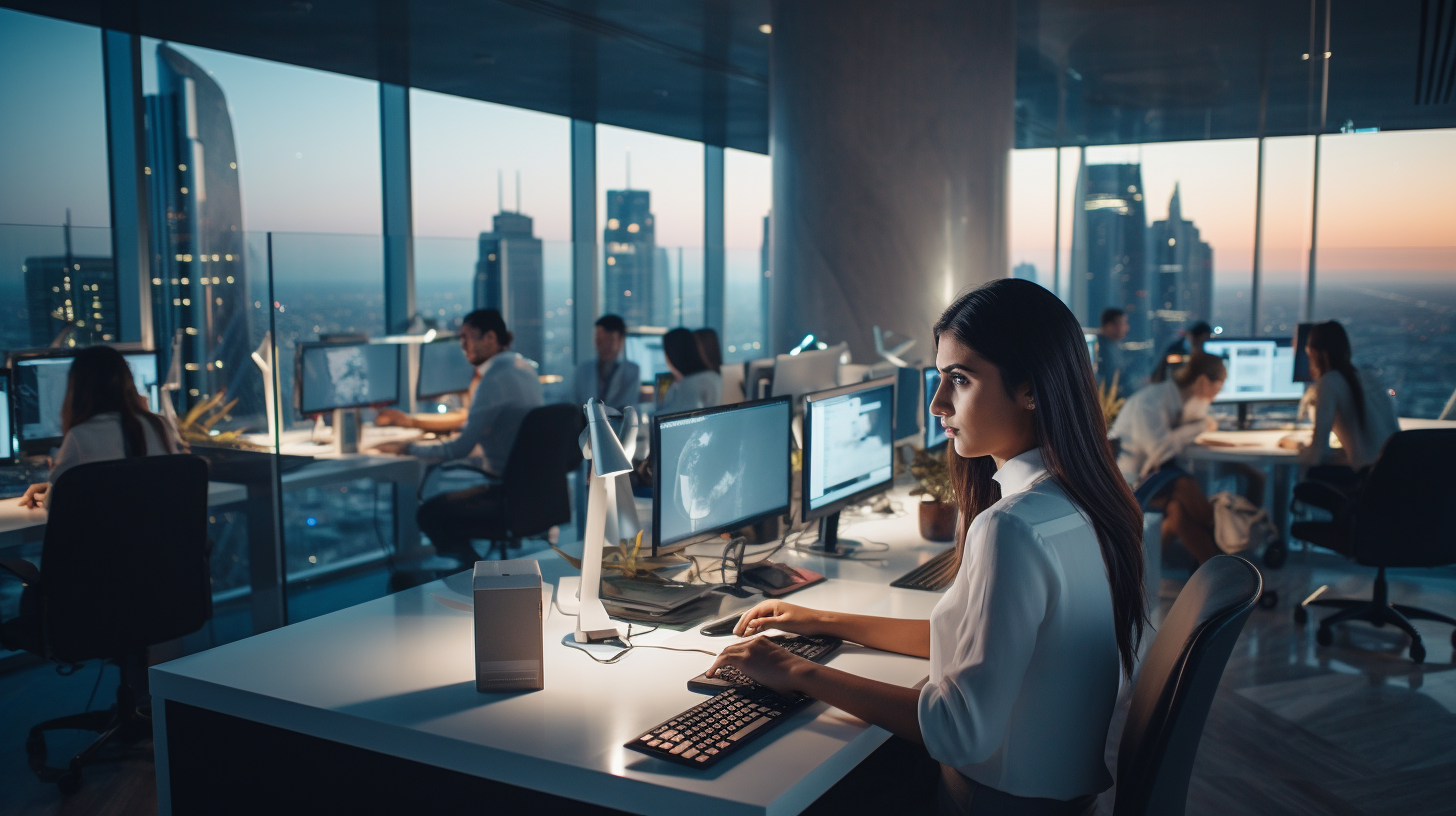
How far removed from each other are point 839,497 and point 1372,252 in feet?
16.5

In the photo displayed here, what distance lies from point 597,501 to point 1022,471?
0.84 m

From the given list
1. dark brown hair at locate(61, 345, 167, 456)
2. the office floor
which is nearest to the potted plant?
the office floor

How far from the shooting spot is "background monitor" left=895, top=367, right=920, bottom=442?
404 cm

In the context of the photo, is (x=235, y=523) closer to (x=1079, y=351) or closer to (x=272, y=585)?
(x=272, y=585)

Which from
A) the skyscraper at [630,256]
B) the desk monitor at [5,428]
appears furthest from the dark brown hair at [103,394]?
the skyscraper at [630,256]

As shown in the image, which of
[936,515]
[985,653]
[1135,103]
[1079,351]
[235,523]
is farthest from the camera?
[1135,103]

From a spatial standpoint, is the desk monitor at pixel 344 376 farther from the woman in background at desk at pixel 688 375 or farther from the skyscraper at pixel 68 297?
the woman in background at desk at pixel 688 375

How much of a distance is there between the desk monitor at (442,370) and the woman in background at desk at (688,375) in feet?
5.44

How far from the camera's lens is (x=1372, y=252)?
20.3 feet

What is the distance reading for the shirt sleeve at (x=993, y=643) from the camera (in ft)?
4.51

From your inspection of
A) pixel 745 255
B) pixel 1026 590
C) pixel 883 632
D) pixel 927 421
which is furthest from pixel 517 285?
pixel 1026 590

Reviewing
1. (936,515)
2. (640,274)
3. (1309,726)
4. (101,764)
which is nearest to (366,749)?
(936,515)

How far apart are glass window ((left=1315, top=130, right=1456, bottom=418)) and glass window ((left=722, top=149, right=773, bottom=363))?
5356 mm

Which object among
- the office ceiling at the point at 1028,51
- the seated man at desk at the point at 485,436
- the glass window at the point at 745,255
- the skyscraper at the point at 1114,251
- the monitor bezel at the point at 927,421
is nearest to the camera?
the monitor bezel at the point at 927,421
